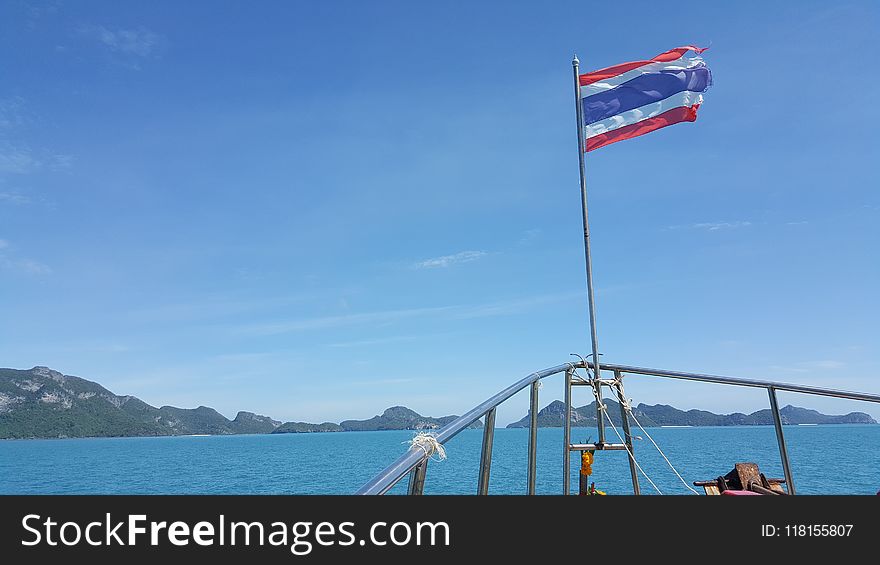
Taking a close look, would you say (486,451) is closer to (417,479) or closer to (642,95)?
(417,479)

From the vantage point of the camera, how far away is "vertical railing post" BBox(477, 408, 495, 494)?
3398 mm

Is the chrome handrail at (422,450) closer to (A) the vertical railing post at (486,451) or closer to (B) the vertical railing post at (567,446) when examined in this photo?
(A) the vertical railing post at (486,451)

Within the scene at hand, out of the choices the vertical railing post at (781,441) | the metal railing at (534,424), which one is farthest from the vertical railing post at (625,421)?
the vertical railing post at (781,441)

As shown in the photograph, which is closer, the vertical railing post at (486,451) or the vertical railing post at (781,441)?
the vertical railing post at (486,451)

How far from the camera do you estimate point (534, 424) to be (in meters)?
4.36

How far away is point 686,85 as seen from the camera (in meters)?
7.30
